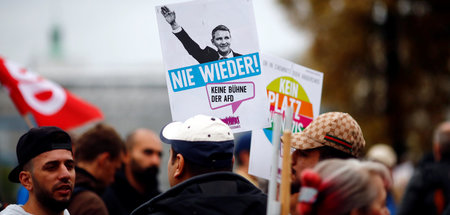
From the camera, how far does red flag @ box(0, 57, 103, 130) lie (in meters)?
6.07

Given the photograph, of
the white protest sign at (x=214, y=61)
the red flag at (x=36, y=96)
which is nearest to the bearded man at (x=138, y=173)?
the red flag at (x=36, y=96)

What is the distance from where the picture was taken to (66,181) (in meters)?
3.50

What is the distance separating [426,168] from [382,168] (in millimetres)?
4518

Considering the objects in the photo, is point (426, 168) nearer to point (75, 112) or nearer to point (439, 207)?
point (439, 207)

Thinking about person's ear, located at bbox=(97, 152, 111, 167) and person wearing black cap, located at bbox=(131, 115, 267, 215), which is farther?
person's ear, located at bbox=(97, 152, 111, 167)

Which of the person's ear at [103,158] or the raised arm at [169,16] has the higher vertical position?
the raised arm at [169,16]

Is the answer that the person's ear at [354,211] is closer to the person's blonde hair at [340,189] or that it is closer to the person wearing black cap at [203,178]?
the person's blonde hair at [340,189]

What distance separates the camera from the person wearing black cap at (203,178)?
2746mm

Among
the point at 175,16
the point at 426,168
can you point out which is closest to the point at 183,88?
the point at 175,16

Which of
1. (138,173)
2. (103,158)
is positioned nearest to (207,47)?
(103,158)

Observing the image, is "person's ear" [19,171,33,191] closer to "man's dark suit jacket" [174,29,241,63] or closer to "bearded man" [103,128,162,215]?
"man's dark suit jacket" [174,29,241,63]

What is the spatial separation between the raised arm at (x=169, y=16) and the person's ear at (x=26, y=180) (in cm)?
119

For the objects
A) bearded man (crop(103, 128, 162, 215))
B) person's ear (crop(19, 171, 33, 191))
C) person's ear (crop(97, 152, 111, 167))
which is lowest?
bearded man (crop(103, 128, 162, 215))

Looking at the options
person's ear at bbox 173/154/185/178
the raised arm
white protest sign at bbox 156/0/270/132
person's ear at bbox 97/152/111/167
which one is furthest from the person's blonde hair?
person's ear at bbox 97/152/111/167
